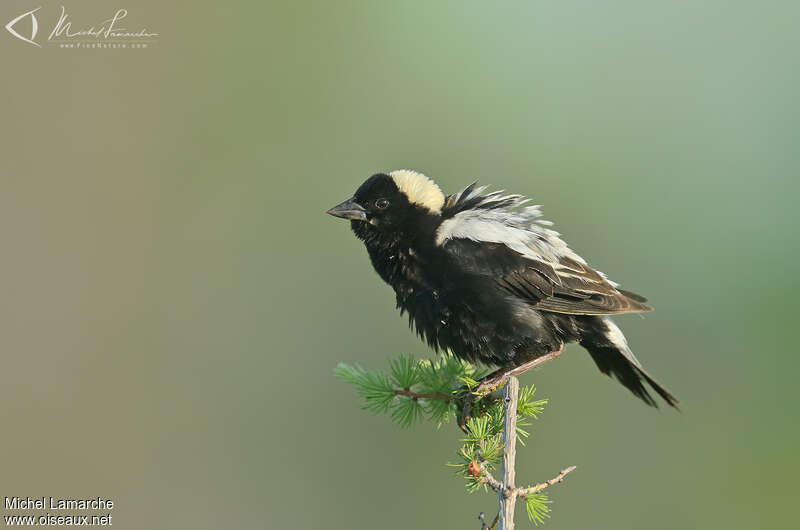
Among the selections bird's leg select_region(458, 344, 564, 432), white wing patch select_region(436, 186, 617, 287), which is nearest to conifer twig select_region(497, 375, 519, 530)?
bird's leg select_region(458, 344, 564, 432)

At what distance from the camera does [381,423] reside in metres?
6.24

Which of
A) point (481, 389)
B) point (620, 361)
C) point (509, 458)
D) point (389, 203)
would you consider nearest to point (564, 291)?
point (620, 361)

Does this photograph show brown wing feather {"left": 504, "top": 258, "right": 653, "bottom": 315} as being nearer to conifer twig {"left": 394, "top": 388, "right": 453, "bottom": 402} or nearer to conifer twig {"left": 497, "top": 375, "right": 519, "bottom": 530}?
conifer twig {"left": 394, "top": 388, "right": 453, "bottom": 402}

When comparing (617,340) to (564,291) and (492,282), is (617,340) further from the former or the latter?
(492,282)

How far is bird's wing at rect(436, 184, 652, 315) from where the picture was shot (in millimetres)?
3486

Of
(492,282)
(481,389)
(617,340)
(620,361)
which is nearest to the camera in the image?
(481,389)

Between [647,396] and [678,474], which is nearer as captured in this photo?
[647,396]

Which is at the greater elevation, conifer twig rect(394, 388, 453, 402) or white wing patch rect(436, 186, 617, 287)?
white wing patch rect(436, 186, 617, 287)

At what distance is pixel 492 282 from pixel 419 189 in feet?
2.52

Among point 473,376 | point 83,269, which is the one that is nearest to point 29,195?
point 83,269

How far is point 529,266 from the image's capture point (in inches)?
139

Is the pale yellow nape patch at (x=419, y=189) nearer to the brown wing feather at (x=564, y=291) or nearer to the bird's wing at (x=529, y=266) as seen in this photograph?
the bird's wing at (x=529, y=266)

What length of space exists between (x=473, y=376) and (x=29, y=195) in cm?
659

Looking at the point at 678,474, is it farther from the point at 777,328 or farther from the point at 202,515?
the point at 202,515
